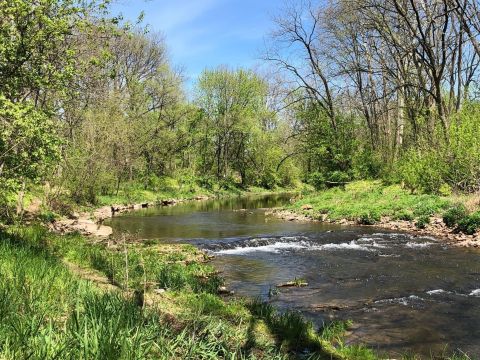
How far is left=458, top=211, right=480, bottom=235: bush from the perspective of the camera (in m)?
15.1

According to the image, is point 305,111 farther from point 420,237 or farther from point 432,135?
point 420,237

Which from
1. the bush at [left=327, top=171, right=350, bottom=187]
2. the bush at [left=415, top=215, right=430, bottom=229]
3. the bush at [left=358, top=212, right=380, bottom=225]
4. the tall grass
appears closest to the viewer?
the tall grass

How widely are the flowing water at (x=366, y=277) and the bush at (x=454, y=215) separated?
1486 millimetres

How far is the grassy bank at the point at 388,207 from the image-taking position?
1631 centimetres

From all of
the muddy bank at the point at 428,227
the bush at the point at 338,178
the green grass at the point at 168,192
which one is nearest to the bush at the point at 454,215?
the muddy bank at the point at 428,227

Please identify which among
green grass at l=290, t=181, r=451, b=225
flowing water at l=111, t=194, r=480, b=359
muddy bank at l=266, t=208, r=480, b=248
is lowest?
flowing water at l=111, t=194, r=480, b=359

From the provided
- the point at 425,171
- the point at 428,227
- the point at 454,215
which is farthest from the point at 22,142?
the point at 425,171

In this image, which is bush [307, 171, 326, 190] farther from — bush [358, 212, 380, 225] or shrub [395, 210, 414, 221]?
shrub [395, 210, 414, 221]

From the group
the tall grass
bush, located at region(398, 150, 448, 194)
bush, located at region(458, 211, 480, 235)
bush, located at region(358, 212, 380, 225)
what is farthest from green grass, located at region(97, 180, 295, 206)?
the tall grass

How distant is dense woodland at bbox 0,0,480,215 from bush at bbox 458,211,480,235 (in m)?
3.23

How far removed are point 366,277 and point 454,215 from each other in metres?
7.58

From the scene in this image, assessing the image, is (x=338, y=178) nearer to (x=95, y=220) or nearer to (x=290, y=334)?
(x=95, y=220)

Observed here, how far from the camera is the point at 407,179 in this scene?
2311cm

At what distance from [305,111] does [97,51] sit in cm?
2163
